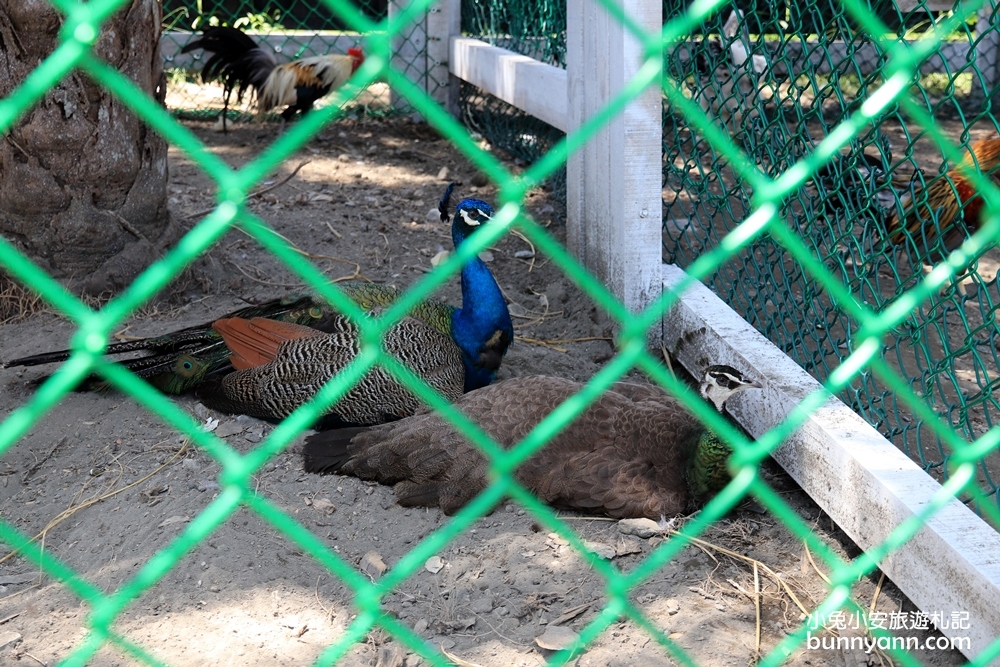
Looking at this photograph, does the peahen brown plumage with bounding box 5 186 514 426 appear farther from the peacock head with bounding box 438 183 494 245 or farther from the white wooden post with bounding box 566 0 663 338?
the white wooden post with bounding box 566 0 663 338

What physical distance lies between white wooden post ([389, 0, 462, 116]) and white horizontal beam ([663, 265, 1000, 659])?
3783mm

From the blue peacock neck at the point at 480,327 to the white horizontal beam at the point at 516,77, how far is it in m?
0.92

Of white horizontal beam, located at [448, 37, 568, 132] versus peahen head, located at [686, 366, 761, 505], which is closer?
peahen head, located at [686, 366, 761, 505]

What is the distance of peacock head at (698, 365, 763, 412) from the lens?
2.84 meters

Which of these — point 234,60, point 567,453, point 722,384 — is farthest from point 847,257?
point 234,60

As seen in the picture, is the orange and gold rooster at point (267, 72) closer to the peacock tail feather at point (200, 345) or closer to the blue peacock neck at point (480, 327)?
the peacock tail feather at point (200, 345)

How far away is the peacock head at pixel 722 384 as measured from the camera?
284 centimetres

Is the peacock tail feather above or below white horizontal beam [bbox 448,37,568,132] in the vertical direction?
below

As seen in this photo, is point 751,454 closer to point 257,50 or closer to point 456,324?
point 456,324

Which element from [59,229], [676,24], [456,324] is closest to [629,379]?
[456,324]

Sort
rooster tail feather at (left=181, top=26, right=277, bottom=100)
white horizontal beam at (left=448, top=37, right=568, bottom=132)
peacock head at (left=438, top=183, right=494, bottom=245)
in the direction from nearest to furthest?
peacock head at (left=438, top=183, right=494, bottom=245) → white horizontal beam at (left=448, top=37, right=568, bottom=132) → rooster tail feather at (left=181, top=26, right=277, bottom=100)

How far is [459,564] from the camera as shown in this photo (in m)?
2.51

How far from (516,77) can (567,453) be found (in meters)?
2.54

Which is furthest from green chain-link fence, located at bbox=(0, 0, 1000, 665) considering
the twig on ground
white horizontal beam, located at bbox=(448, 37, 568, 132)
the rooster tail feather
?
the rooster tail feather
